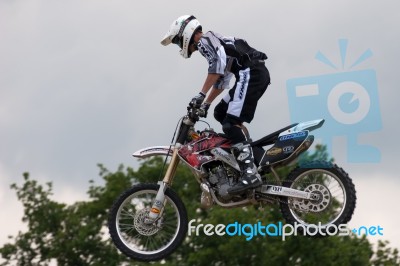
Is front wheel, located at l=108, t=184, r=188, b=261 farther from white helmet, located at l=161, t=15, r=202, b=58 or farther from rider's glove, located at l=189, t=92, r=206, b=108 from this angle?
white helmet, located at l=161, t=15, r=202, b=58

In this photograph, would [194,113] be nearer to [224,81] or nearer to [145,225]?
[224,81]

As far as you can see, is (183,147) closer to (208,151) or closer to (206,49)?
(208,151)

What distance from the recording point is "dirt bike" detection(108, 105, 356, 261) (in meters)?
16.0

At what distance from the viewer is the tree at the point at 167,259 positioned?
53.8 meters

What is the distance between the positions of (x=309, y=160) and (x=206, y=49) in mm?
2287

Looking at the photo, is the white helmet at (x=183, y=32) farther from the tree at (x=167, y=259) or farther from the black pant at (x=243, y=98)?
the tree at (x=167, y=259)

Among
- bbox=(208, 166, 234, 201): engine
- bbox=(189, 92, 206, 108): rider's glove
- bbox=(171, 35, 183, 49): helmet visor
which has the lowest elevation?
bbox=(208, 166, 234, 201): engine

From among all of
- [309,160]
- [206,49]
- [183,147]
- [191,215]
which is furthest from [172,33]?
[191,215]

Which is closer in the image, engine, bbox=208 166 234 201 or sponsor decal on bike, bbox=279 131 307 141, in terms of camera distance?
engine, bbox=208 166 234 201

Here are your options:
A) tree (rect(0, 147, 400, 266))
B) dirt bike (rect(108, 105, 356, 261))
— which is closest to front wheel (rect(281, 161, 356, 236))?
dirt bike (rect(108, 105, 356, 261))

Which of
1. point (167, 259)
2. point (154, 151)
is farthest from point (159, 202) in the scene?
point (167, 259)

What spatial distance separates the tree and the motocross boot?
35444 mm

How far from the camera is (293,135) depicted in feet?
53.3

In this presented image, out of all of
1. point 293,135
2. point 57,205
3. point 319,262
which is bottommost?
point 293,135
